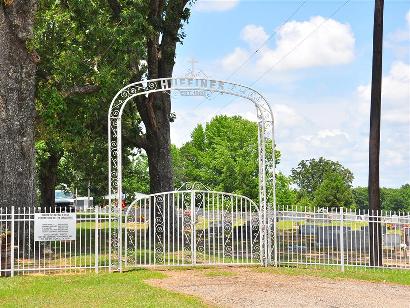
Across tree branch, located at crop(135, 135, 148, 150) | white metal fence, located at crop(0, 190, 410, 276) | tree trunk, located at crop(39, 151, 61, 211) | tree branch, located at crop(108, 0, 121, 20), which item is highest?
tree branch, located at crop(108, 0, 121, 20)

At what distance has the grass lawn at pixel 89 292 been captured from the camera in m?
11.6

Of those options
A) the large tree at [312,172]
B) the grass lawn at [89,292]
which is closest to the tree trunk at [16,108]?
the grass lawn at [89,292]

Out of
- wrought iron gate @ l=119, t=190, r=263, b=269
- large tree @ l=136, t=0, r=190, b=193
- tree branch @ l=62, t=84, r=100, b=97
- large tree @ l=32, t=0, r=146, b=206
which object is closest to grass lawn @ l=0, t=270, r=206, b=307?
wrought iron gate @ l=119, t=190, r=263, b=269

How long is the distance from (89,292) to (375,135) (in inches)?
377

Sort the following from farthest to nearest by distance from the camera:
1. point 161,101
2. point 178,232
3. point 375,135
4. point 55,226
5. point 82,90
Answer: point 161,101 → point 82,90 → point 375,135 → point 178,232 → point 55,226

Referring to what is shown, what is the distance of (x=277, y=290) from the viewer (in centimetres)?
1327

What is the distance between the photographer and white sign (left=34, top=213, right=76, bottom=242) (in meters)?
16.1

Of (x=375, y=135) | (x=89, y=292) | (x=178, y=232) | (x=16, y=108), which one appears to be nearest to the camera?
(x=89, y=292)

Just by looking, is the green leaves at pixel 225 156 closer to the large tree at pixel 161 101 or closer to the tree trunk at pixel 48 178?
the tree trunk at pixel 48 178

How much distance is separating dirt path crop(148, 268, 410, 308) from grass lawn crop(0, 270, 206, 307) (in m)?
0.63

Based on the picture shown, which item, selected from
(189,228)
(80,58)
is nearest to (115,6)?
(80,58)

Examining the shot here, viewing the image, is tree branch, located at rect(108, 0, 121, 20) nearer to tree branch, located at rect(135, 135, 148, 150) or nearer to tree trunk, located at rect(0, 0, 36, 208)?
tree branch, located at rect(135, 135, 148, 150)

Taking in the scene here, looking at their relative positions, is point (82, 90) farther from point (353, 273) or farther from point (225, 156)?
point (225, 156)

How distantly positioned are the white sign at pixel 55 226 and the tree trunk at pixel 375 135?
8185 millimetres
